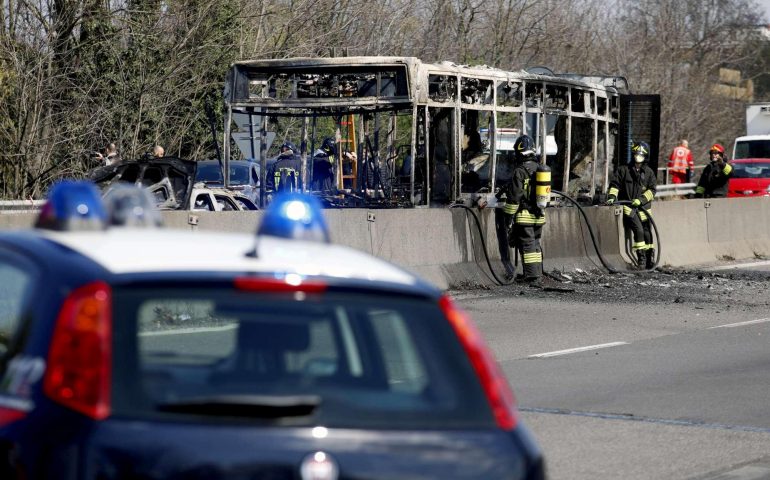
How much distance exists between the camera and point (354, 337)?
3.94 m

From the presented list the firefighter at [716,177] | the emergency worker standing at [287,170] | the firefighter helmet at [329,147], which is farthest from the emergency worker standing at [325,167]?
the firefighter at [716,177]

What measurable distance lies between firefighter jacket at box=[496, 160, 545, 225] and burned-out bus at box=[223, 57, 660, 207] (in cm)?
202

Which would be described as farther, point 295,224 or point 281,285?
point 295,224

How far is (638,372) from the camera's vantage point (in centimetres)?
1048

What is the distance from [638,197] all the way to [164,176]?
696 centimetres

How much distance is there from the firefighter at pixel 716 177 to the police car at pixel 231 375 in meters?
23.3

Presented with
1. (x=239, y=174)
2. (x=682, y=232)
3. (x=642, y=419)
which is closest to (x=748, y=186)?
(x=682, y=232)

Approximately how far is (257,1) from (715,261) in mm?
13504

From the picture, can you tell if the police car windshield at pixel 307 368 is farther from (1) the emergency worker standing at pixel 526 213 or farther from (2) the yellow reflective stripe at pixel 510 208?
(2) the yellow reflective stripe at pixel 510 208

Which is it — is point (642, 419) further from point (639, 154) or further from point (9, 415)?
point (639, 154)

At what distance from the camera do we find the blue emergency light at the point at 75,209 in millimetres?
3732

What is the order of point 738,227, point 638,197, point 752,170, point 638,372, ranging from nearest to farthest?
point 638,372
point 638,197
point 738,227
point 752,170

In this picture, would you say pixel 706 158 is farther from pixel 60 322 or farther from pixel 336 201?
pixel 60 322

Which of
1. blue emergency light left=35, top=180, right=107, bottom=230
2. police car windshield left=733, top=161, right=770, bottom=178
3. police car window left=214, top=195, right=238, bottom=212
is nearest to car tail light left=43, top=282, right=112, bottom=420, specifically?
blue emergency light left=35, top=180, right=107, bottom=230
